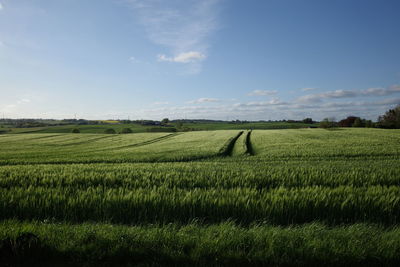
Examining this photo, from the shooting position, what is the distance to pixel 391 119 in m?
74.1

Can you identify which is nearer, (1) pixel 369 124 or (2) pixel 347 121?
(1) pixel 369 124

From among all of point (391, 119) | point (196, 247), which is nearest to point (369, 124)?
point (391, 119)

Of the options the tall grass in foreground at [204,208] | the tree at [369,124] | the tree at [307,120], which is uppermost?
the tree at [307,120]

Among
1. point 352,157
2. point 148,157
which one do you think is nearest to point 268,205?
point 148,157

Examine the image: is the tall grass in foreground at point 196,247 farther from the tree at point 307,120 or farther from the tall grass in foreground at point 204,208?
the tree at point 307,120

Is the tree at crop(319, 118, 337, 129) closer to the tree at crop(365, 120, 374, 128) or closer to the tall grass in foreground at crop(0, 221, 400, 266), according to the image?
the tree at crop(365, 120, 374, 128)

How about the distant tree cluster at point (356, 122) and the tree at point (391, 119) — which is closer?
the tree at point (391, 119)

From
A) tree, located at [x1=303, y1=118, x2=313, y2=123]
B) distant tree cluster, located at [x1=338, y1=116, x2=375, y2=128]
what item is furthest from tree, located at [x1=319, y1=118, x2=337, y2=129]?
tree, located at [x1=303, y1=118, x2=313, y2=123]

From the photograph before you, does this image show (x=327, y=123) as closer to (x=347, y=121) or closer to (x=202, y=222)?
(x=347, y=121)

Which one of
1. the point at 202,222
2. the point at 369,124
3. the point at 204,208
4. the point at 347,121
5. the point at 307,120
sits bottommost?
the point at 202,222

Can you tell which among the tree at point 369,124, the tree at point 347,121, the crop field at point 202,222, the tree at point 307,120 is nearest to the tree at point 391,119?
the tree at point 369,124

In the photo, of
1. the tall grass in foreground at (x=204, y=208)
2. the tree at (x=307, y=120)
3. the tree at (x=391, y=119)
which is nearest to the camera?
the tall grass in foreground at (x=204, y=208)

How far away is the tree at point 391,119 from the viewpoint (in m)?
71.7

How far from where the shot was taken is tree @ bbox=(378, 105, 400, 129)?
7169 centimetres
